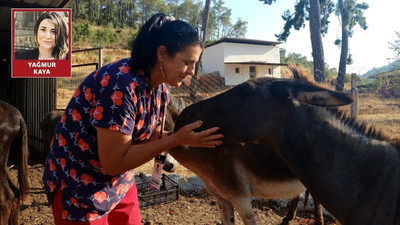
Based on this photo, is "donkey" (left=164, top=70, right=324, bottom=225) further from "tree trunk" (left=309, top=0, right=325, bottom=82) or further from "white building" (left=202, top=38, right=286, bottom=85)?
"white building" (left=202, top=38, right=286, bottom=85)

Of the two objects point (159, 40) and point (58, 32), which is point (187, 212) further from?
point (58, 32)

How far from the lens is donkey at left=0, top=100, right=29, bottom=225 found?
4207mm

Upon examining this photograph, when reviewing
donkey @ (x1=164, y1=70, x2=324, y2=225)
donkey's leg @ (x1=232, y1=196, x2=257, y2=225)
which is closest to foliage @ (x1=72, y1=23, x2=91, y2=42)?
donkey @ (x1=164, y1=70, x2=324, y2=225)

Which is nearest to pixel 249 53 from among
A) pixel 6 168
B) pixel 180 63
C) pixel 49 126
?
pixel 49 126

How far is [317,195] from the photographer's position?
194 cm

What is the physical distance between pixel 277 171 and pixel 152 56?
241cm

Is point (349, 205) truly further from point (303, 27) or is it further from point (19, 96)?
point (303, 27)

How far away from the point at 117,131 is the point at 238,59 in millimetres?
32212

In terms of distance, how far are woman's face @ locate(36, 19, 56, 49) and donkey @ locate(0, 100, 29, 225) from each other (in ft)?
10.9

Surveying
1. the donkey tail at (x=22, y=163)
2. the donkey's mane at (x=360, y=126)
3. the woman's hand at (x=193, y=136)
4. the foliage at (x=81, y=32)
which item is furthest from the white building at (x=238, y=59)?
the woman's hand at (x=193, y=136)

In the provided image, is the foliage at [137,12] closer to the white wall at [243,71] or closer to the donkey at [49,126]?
the white wall at [243,71]

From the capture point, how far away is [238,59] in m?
32.8

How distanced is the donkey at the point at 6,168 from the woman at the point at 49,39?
3179mm

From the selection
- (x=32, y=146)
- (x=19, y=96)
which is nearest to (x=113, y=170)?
(x=32, y=146)
